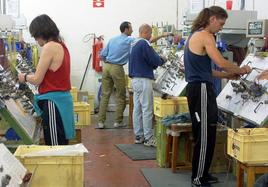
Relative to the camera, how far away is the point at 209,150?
4.13m

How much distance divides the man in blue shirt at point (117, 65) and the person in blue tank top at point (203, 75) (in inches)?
120

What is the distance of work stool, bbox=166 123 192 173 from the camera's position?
4617mm

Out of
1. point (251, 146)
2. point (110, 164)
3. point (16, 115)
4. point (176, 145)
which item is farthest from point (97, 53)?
point (251, 146)

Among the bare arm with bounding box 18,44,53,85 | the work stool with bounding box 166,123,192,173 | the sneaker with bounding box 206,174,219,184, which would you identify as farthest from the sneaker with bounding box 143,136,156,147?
the bare arm with bounding box 18,44,53,85

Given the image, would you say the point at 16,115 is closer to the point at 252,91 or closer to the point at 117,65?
the point at 252,91

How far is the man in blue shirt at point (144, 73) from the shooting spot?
18.7 ft

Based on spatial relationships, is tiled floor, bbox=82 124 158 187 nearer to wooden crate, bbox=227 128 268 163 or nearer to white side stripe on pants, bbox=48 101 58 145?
white side stripe on pants, bbox=48 101 58 145

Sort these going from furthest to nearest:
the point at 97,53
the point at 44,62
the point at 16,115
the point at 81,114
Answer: the point at 97,53 → the point at 81,114 → the point at 16,115 → the point at 44,62

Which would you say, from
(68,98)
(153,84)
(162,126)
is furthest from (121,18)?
(68,98)

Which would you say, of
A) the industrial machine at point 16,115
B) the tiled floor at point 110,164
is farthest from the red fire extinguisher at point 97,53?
the industrial machine at point 16,115

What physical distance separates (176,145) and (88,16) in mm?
4898

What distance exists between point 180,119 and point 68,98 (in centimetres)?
160

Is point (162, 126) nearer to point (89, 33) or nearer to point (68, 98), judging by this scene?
point (68, 98)

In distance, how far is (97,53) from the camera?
29.1 ft
